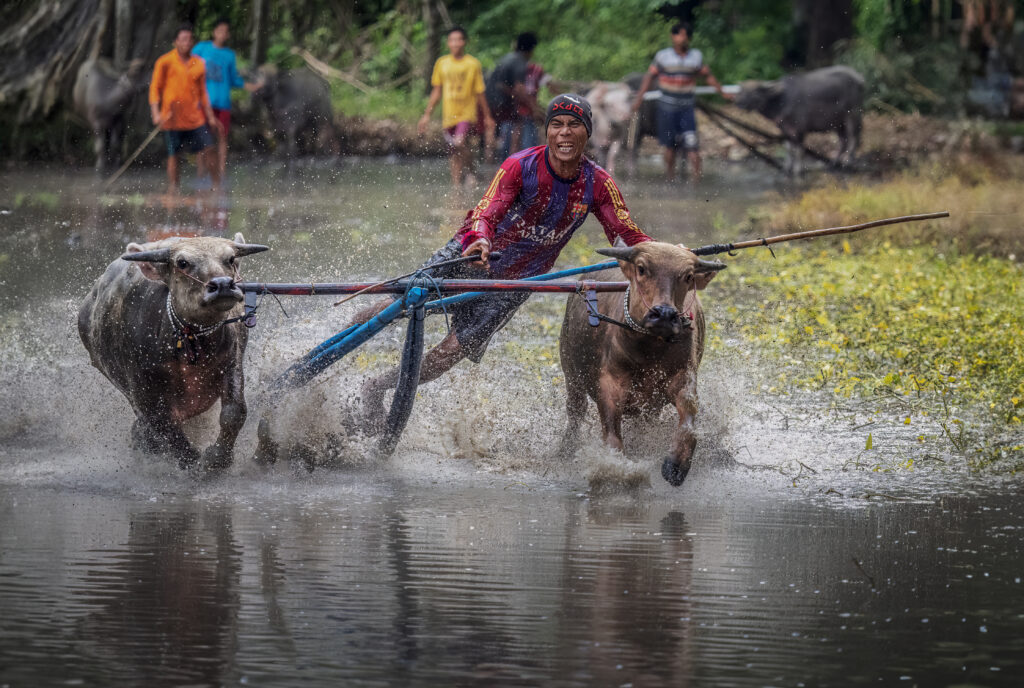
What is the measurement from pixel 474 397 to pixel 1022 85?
64.4ft

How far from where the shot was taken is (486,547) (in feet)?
20.3

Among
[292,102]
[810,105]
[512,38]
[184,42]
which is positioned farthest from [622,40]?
[184,42]

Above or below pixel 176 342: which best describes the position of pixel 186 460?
below

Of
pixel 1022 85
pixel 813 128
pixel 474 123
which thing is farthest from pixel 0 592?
pixel 1022 85

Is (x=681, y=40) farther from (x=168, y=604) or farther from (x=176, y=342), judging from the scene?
(x=168, y=604)

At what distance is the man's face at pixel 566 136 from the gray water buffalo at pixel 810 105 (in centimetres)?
1489

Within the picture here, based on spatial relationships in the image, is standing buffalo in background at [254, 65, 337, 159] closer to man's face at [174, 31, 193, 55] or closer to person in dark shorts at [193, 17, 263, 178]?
person in dark shorts at [193, 17, 263, 178]

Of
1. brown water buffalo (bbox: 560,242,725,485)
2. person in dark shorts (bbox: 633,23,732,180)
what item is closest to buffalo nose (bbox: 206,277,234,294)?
brown water buffalo (bbox: 560,242,725,485)

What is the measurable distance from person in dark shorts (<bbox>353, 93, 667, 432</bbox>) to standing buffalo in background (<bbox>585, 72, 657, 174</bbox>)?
13074mm

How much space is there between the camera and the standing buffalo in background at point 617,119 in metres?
21.0

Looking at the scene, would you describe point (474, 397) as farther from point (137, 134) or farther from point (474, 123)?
point (137, 134)

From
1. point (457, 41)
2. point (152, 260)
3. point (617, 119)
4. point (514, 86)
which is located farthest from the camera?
point (617, 119)

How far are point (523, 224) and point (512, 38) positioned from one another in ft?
71.7

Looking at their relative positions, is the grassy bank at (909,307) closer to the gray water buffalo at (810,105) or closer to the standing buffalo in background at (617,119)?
the standing buffalo in background at (617,119)
